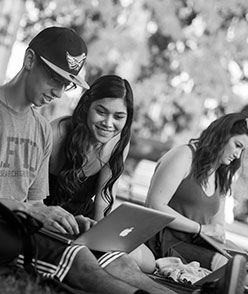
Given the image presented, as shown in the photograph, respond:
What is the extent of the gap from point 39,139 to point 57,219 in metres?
0.52

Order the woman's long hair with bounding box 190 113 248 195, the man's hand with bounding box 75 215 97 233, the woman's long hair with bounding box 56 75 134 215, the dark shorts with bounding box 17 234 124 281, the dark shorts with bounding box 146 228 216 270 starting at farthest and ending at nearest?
the woman's long hair with bounding box 190 113 248 195 < the dark shorts with bounding box 146 228 216 270 < the woman's long hair with bounding box 56 75 134 215 < the man's hand with bounding box 75 215 97 233 < the dark shorts with bounding box 17 234 124 281

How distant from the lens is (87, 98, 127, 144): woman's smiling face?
3266 mm

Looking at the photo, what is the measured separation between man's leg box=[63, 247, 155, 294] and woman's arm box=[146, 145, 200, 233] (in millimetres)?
1284

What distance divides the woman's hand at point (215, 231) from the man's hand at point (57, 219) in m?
1.25

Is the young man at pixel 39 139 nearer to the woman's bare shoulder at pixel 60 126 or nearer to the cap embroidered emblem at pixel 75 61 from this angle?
the cap embroidered emblem at pixel 75 61

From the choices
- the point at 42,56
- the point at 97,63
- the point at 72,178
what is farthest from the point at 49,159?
the point at 97,63

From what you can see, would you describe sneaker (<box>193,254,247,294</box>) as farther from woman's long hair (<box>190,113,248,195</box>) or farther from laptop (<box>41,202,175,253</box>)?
woman's long hair (<box>190,113,248,195</box>)

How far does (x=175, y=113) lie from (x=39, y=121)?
25.3ft

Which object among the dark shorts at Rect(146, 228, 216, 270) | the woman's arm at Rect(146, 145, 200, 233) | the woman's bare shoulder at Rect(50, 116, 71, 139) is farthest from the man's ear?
the dark shorts at Rect(146, 228, 216, 270)

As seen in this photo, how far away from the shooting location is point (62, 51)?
2.74 m

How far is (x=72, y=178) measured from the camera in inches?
129

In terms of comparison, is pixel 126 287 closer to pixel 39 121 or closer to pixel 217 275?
pixel 217 275

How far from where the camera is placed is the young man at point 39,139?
2.46 meters

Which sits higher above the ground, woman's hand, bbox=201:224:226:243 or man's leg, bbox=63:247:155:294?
man's leg, bbox=63:247:155:294
